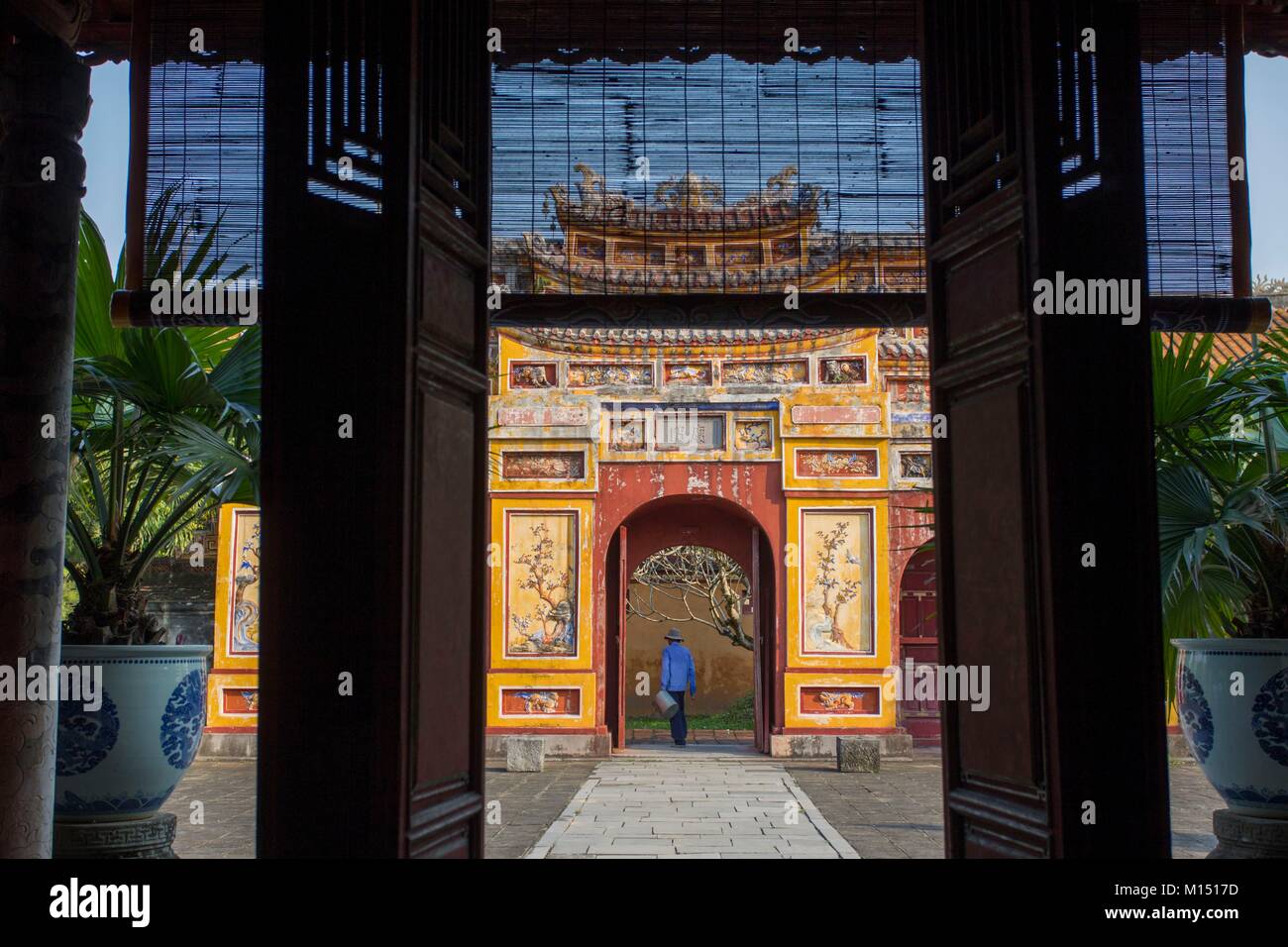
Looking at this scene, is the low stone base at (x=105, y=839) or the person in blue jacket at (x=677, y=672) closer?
the low stone base at (x=105, y=839)

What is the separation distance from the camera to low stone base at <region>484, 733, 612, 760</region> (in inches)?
474

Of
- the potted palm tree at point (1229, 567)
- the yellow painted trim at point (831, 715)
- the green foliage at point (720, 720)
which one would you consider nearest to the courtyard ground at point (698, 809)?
the yellow painted trim at point (831, 715)

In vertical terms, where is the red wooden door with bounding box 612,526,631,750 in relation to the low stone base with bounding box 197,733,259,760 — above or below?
above

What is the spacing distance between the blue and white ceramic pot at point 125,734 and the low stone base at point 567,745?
752cm

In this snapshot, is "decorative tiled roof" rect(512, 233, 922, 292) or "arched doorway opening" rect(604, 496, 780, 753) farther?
"arched doorway opening" rect(604, 496, 780, 753)

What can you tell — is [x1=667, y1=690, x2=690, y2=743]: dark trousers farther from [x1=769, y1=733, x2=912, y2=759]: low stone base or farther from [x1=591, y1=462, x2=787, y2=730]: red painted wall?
[x1=769, y1=733, x2=912, y2=759]: low stone base

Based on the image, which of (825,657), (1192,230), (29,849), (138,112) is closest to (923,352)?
(825,657)

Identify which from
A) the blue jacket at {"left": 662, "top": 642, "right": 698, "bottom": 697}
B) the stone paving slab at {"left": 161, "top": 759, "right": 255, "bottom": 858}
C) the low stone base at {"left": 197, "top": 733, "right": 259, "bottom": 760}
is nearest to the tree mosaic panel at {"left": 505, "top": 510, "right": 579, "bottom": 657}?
the blue jacket at {"left": 662, "top": 642, "right": 698, "bottom": 697}

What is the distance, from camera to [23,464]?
3.62 m

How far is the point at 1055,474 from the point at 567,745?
9.85 meters

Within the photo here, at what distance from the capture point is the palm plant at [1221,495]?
429 centimetres

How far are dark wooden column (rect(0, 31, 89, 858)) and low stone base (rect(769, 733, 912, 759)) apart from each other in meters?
9.21

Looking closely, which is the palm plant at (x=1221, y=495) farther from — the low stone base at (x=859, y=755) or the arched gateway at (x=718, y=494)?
the arched gateway at (x=718, y=494)
